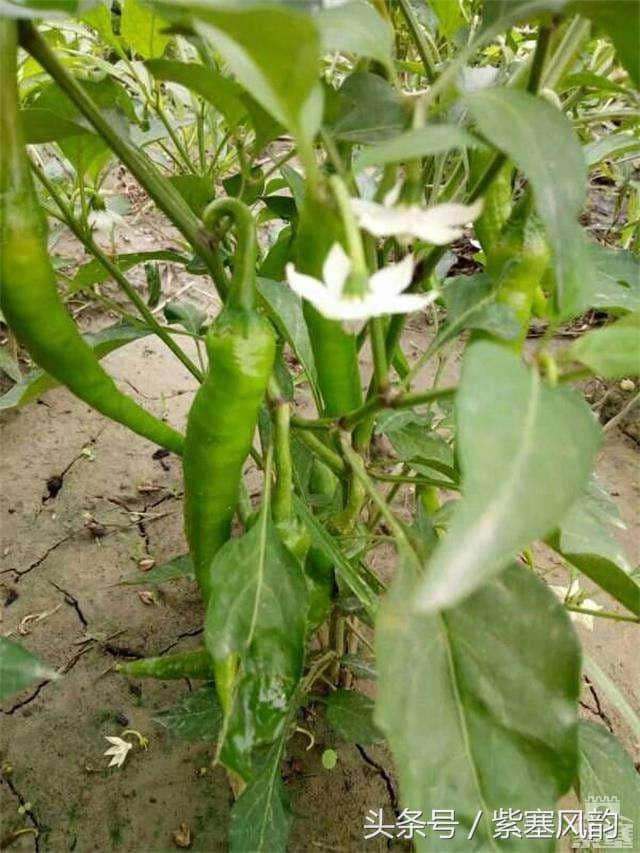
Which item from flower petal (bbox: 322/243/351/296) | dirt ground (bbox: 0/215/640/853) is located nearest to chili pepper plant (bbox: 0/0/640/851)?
flower petal (bbox: 322/243/351/296)

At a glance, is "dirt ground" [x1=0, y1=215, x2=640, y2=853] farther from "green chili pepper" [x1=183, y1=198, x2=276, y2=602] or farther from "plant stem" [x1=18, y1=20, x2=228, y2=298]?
"plant stem" [x1=18, y1=20, x2=228, y2=298]

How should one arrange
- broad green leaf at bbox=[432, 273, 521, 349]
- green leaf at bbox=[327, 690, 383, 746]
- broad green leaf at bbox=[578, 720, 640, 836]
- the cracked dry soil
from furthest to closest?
the cracked dry soil, green leaf at bbox=[327, 690, 383, 746], broad green leaf at bbox=[578, 720, 640, 836], broad green leaf at bbox=[432, 273, 521, 349]

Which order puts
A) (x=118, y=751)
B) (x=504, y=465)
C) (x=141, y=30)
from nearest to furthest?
(x=504, y=465) → (x=141, y=30) → (x=118, y=751)

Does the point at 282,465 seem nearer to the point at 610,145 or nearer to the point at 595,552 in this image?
the point at 595,552

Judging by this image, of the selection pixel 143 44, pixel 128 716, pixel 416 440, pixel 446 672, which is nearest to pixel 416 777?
pixel 446 672

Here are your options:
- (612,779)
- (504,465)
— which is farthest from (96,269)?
(612,779)

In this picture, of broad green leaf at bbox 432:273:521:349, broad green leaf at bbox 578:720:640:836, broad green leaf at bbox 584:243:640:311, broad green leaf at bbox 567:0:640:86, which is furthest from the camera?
broad green leaf at bbox 578:720:640:836
